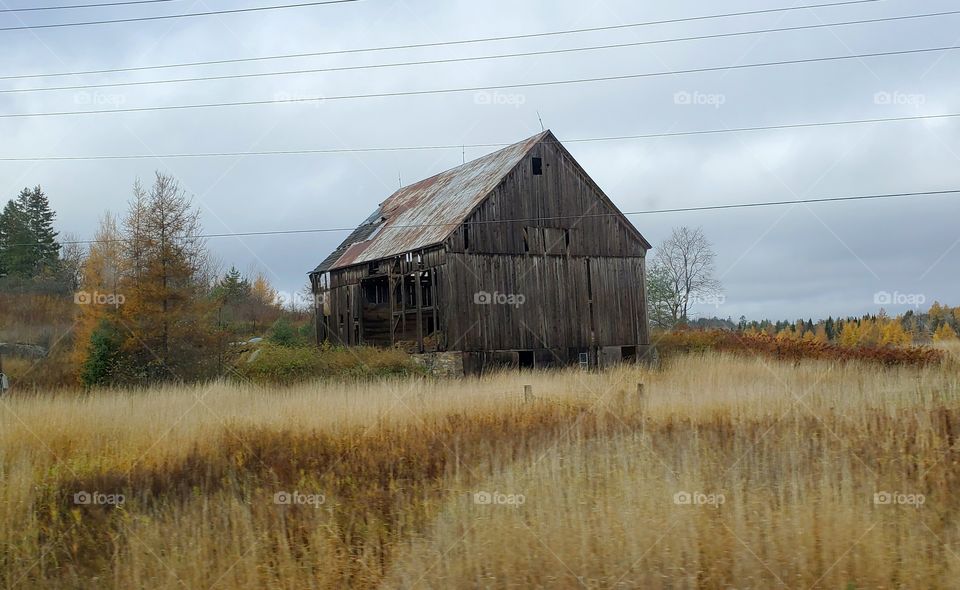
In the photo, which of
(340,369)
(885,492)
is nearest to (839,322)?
(340,369)

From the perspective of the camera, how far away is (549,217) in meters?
26.7

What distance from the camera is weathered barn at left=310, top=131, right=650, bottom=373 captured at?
25.0 metres

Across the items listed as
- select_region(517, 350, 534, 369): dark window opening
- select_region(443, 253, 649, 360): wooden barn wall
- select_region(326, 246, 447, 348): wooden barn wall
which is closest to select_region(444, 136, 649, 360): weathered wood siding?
select_region(443, 253, 649, 360): wooden barn wall

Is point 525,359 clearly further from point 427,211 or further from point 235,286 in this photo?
point 235,286

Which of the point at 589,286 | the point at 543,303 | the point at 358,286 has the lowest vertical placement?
the point at 543,303

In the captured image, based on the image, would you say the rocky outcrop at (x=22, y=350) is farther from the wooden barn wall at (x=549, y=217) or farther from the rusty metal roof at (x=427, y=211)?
the wooden barn wall at (x=549, y=217)

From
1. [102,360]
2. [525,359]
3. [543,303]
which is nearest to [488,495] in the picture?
[102,360]

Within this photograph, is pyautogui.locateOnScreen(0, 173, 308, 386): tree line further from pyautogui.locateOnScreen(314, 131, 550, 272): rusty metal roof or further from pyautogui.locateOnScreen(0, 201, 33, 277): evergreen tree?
pyautogui.locateOnScreen(0, 201, 33, 277): evergreen tree

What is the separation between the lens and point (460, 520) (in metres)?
7.03

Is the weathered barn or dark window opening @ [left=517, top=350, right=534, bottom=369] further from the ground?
the weathered barn

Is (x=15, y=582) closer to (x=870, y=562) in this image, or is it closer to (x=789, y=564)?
(x=789, y=564)

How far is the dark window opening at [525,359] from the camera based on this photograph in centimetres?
2614

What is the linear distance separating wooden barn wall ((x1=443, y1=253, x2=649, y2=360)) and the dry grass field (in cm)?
1153

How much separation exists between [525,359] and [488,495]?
744 inches
